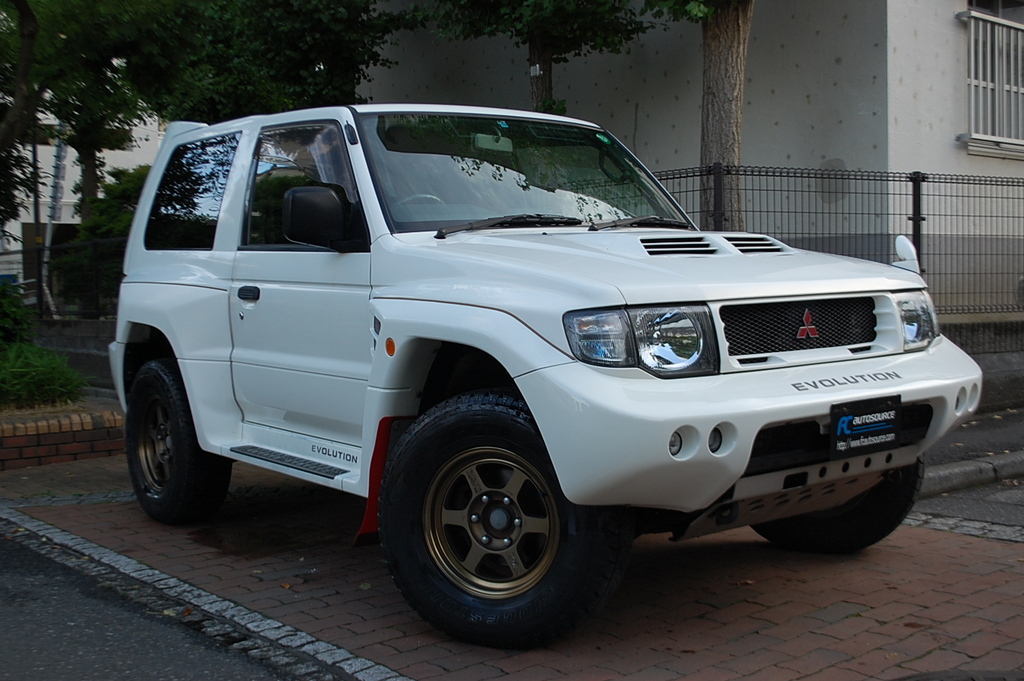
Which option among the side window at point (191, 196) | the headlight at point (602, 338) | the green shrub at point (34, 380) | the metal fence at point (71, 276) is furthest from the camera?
the metal fence at point (71, 276)

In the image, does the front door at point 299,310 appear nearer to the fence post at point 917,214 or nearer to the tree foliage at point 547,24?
the fence post at point 917,214

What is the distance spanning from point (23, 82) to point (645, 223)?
597 centimetres

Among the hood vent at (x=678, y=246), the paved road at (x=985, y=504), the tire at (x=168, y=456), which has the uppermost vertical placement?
the hood vent at (x=678, y=246)

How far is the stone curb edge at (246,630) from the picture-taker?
3764 millimetres

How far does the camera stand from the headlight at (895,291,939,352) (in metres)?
4.25

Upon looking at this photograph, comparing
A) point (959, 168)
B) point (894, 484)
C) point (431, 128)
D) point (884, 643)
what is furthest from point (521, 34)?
point (884, 643)

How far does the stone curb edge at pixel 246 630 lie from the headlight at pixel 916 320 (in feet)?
7.70

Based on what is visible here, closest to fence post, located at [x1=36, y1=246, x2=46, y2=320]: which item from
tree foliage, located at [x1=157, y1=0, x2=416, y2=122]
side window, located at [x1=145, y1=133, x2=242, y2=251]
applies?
tree foliage, located at [x1=157, y1=0, x2=416, y2=122]

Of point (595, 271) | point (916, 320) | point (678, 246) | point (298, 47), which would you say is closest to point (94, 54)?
point (298, 47)

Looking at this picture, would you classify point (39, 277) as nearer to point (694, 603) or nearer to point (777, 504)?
point (694, 603)

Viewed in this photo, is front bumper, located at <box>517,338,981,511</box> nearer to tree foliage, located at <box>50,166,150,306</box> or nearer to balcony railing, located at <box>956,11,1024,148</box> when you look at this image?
balcony railing, located at <box>956,11,1024,148</box>

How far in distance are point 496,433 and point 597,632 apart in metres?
0.96

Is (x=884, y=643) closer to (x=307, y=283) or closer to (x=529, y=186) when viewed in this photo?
(x=529, y=186)

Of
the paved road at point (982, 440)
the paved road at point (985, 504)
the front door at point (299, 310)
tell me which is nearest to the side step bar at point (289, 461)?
the front door at point (299, 310)
